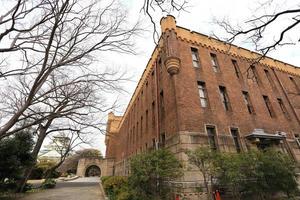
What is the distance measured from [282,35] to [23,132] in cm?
1569

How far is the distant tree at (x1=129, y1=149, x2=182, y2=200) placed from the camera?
7.08 meters

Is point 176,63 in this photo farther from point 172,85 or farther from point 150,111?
point 150,111

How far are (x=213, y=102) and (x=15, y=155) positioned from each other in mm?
13422

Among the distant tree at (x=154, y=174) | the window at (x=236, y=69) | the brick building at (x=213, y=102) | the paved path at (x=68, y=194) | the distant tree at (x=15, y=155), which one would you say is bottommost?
the paved path at (x=68, y=194)

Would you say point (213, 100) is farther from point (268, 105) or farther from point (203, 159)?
point (268, 105)

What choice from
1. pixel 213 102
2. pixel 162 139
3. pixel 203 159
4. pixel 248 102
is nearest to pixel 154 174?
pixel 203 159

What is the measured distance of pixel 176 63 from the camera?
10781mm

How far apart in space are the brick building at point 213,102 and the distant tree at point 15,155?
9.05 metres

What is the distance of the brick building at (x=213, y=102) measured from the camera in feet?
32.1

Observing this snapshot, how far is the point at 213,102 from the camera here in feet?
36.0

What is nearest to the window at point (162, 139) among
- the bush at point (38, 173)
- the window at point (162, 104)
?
the window at point (162, 104)

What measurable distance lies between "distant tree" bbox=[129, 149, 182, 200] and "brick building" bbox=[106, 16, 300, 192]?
4.41 feet

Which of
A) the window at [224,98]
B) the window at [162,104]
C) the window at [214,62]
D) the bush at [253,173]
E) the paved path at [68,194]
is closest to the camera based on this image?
the bush at [253,173]

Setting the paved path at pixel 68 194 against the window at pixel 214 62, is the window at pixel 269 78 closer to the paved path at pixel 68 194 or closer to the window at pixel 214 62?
the window at pixel 214 62
